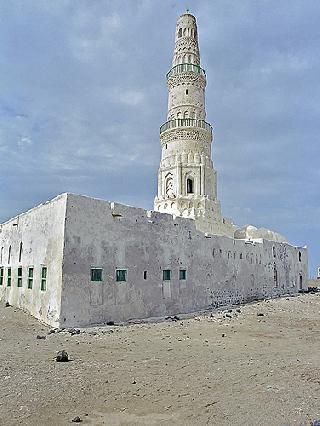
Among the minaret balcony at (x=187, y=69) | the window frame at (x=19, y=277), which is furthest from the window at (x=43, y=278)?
the minaret balcony at (x=187, y=69)

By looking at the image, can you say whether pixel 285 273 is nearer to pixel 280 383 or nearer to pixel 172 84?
pixel 172 84

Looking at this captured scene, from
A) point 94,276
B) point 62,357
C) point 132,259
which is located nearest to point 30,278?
point 94,276

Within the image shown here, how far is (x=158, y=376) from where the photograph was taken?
8.77m

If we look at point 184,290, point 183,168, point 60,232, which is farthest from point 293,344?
point 183,168

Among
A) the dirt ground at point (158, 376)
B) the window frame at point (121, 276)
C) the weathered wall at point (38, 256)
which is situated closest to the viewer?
the dirt ground at point (158, 376)

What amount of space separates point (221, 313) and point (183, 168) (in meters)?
15.0

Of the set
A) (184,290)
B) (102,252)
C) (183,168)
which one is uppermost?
(183,168)

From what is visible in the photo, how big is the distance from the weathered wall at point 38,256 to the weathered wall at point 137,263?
21.2 inches

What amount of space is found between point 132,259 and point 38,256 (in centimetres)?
412

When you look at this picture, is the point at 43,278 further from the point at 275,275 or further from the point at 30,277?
the point at 275,275

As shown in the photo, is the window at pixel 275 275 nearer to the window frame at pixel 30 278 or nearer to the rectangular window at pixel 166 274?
the rectangular window at pixel 166 274

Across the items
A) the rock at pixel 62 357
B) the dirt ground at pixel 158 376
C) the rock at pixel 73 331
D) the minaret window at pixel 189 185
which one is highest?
the minaret window at pixel 189 185

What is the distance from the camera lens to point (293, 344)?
1313 centimetres

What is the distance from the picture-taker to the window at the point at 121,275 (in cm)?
1625
